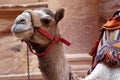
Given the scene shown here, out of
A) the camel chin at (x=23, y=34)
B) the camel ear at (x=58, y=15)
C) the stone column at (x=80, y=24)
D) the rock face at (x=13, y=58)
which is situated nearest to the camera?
the camel chin at (x=23, y=34)

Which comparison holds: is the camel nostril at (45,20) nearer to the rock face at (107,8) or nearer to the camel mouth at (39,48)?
the camel mouth at (39,48)

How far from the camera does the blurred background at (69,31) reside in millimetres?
3496

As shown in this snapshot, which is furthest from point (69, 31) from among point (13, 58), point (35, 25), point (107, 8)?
point (35, 25)

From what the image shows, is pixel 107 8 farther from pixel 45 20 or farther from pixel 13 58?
pixel 45 20

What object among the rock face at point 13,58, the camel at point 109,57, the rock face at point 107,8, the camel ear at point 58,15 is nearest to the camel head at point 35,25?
the camel ear at point 58,15

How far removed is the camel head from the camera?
1.92 metres

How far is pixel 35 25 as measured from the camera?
197 centimetres

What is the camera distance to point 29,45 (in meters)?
2.00

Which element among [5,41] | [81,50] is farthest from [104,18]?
[5,41]

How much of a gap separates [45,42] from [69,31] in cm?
152

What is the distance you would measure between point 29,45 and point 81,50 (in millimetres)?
1513

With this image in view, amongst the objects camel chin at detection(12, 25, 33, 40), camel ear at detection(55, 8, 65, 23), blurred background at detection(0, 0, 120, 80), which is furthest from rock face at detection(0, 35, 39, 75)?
camel chin at detection(12, 25, 33, 40)

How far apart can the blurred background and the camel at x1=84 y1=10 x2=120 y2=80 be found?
3.59 feet

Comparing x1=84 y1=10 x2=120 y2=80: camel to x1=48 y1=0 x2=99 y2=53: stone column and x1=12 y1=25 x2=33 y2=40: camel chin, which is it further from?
x1=48 y1=0 x2=99 y2=53: stone column
